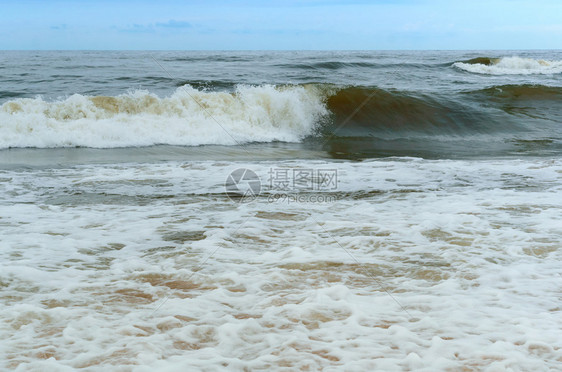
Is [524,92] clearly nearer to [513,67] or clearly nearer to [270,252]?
[513,67]

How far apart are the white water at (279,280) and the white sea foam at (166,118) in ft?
14.4

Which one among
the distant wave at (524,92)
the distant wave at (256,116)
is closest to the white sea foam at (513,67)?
the distant wave at (524,92)

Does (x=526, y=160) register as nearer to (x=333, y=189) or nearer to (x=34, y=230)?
(x=333, y=189)

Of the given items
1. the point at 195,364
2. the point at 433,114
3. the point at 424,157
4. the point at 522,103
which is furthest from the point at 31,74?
the point at 195,364

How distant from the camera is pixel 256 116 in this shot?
12648mm

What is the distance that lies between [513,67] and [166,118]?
24.1 meters

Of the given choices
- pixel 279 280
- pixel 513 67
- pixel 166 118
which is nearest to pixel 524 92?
pixel 166 118

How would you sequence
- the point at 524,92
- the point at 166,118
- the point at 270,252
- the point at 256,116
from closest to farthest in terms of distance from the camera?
the point at 270,252
the point at 166,118
the point at 256,116
the point at 524,92

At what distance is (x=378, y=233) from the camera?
461 cm

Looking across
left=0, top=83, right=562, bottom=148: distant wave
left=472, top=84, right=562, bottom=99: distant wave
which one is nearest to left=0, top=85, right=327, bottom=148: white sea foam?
left=0, top=83, right=562, bottom=148: distant wave

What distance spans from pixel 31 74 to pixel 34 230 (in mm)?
16285

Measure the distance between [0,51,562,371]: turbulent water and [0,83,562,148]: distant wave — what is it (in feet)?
0.38

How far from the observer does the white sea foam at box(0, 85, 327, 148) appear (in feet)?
34.5

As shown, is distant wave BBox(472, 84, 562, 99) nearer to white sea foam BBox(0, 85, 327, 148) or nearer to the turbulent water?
the turbulent water
